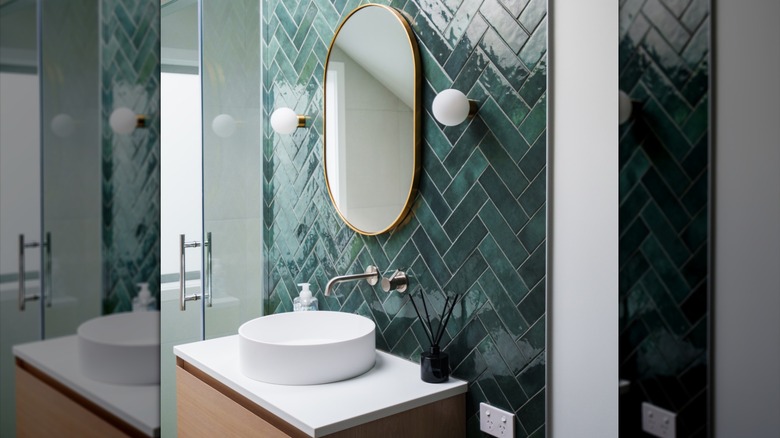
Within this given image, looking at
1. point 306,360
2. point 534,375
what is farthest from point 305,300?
point 534,375

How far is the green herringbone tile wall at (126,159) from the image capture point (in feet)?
0.75

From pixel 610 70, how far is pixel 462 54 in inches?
20.0

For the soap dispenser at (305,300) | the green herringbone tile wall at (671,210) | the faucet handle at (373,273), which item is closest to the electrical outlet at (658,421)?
the green herringbone tile wall at (671,210)

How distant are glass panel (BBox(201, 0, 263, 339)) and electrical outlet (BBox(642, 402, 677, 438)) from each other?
2114mm

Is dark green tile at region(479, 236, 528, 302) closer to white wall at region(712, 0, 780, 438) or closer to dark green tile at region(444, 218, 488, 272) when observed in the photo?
dark green tile at region(444, 218, 488, 272)

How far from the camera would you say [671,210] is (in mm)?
526

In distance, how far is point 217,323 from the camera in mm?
2443

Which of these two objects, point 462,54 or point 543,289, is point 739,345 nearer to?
point 543,289

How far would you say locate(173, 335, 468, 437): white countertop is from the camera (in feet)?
4.86

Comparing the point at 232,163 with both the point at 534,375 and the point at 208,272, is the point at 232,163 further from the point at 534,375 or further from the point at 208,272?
the point at 534,375

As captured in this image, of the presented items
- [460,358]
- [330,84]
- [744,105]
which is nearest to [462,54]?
[330,84]

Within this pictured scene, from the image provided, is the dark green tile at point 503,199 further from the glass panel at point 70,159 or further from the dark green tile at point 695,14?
the glass panel at point 70,159

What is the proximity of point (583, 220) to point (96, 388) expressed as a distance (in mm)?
1330

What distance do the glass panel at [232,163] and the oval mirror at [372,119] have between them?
0.47 metres
